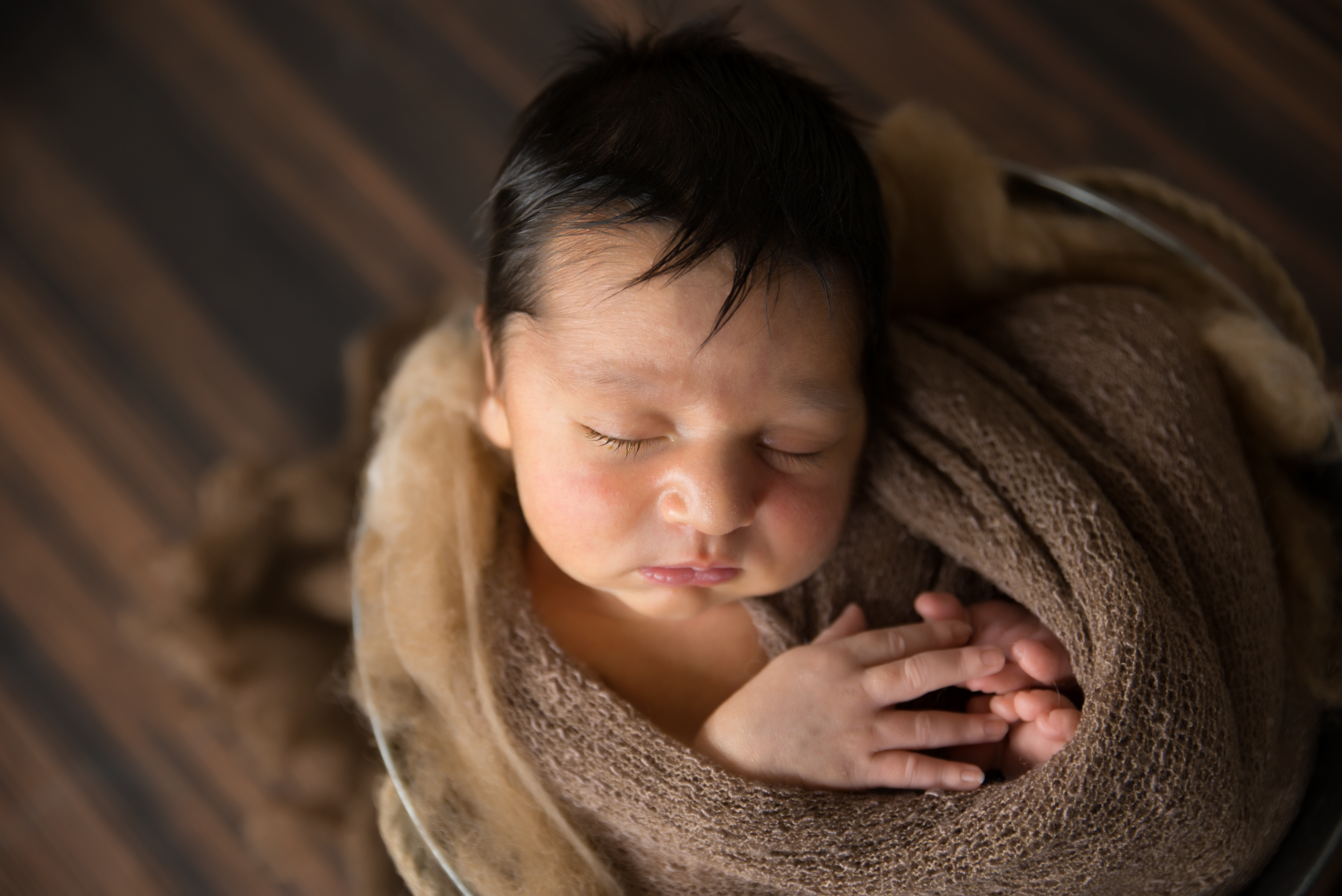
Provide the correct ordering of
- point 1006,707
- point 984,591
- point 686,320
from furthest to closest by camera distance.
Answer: point 984,591 < point 1006,707 < point 686,320

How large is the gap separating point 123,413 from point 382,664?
2.47 feet

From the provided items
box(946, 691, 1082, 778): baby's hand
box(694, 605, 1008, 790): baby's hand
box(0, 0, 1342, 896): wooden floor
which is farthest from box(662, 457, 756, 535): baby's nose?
box(0, 0, 1342, 896): wooden floor

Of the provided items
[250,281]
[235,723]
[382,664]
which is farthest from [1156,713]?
[250,281]

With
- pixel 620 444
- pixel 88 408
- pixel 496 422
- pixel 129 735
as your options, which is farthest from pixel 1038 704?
pixel 88 408

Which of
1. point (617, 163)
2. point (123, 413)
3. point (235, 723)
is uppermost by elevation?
point (617, 163)

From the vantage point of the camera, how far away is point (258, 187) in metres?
1.41

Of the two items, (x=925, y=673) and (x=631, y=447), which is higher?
(x=631, y=447)

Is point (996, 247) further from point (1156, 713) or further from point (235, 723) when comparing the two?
point (235, 723)

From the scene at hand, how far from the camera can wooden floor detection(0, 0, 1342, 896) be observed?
4.26 ft

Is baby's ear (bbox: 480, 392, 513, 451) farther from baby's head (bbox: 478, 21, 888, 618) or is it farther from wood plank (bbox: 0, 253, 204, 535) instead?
wood plank (bbox: 0, 253, 204, 535)

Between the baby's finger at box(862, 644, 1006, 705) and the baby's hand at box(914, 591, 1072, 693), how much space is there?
0.04 feet

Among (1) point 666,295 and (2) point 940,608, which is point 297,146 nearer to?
(1) point 666,295

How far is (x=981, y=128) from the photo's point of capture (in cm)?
139

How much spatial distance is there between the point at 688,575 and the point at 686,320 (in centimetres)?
19
